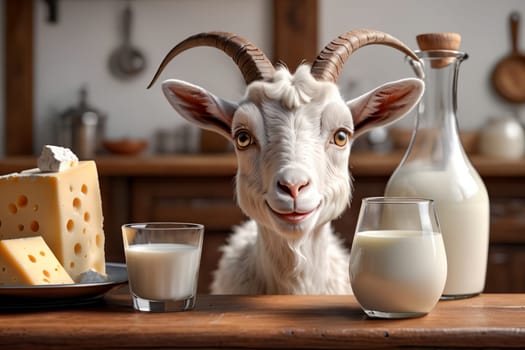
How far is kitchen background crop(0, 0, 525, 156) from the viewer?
368 centimetres

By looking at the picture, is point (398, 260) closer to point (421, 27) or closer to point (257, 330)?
point (257, 330)

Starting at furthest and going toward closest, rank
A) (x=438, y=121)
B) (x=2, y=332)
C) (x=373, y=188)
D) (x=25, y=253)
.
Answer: (x=373, y=188) < (x=438, y=121) < (x=25, y=253) < (x=2, y=332)

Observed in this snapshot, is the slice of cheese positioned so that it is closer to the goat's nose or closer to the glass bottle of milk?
the goat's nose

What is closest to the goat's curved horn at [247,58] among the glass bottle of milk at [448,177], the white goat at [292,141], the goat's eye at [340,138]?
the white goat at [292,141]

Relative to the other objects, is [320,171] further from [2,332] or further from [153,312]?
[2,332]

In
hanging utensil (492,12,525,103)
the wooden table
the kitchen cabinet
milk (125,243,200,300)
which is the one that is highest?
hanging utensil (492,12,525,103)

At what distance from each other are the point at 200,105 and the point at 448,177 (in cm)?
45

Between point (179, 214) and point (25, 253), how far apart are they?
2.22m

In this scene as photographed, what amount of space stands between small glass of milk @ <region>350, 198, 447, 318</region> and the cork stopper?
0.29 meters

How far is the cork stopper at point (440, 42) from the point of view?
1.00 meters

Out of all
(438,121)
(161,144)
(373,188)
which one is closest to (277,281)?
(438,121)

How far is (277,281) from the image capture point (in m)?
1.23

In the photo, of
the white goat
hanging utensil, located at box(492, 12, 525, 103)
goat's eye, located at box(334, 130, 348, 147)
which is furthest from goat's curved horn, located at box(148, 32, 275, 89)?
hanging utensil, located at box(492, 12, 525, 103)

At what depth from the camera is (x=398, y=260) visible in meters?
0.79
